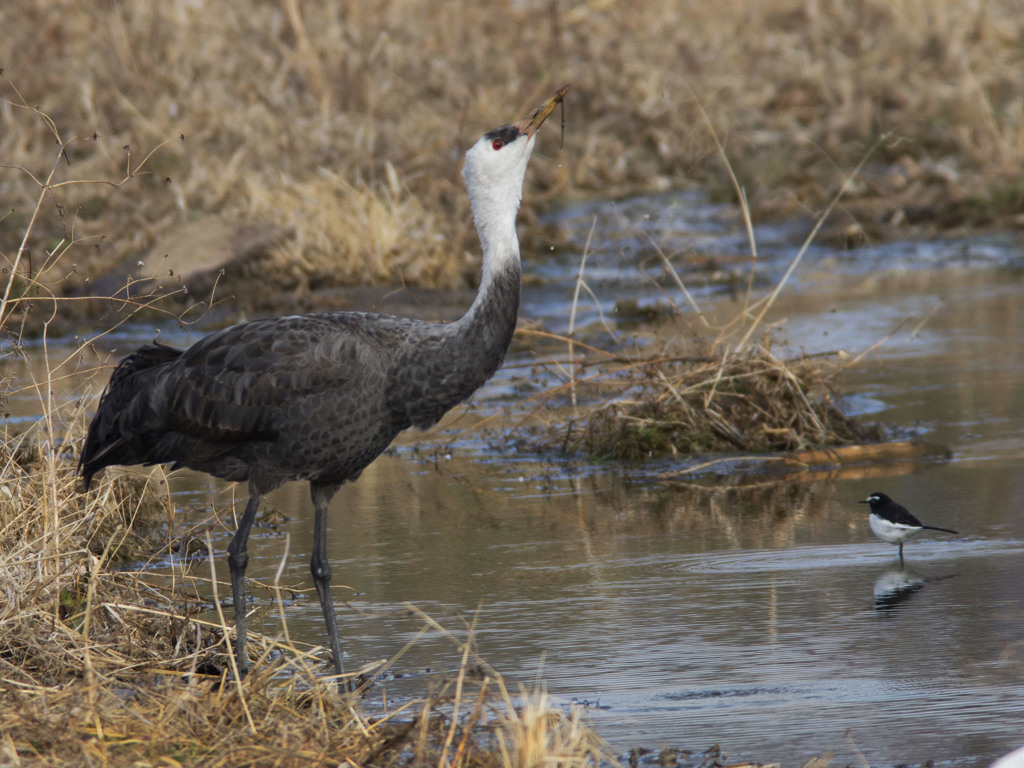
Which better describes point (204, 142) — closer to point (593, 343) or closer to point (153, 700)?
point (593, 343)

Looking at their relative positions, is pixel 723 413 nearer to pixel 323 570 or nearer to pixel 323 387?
pixel 323 570

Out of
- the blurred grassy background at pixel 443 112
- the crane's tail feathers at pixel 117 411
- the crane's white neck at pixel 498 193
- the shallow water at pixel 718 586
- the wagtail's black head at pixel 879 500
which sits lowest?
the shallow water at pixel 718 586

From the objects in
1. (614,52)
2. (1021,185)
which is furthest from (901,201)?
(614,52)

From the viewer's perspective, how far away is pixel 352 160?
1816 cm

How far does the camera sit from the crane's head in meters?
5.93

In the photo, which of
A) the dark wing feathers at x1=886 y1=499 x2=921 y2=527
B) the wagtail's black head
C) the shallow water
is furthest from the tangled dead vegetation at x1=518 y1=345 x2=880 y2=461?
the dark wing feathers at x1=886 y1=499 x2=921 y2=527

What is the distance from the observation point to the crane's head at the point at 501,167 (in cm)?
593

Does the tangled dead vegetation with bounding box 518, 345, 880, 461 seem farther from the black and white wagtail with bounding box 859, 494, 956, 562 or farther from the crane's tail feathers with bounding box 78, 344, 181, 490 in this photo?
the crane's tail feathers with bounding box 78, 344, 181, 490

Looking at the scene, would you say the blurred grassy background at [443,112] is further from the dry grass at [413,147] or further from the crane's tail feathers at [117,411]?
the crane's tail feathers at [117,411]

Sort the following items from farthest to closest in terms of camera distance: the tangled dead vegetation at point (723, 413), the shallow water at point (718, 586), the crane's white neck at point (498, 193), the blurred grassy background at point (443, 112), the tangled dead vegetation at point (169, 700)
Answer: the blurred grassy background at point (443, 112)
the tangled dead vegetation at point (723, 413)
the crane's white neck at point (498, 193)
the shallow water at point (718, 586)
the tangled dead vegetation at point (169, 700)

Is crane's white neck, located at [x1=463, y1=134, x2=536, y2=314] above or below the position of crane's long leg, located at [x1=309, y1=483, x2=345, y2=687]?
above

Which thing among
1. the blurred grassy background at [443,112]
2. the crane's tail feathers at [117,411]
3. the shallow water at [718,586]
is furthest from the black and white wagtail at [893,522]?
the blurred grassy background at [443,112]

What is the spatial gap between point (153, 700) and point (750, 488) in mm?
4442

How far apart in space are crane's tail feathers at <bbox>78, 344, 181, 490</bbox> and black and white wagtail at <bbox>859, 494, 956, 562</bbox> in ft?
10.3
